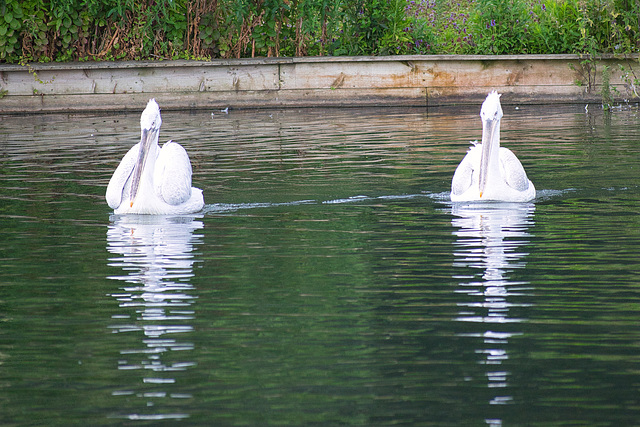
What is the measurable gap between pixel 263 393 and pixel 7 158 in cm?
854

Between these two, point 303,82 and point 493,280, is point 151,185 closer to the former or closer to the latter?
point 493,280

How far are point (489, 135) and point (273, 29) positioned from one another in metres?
10.2

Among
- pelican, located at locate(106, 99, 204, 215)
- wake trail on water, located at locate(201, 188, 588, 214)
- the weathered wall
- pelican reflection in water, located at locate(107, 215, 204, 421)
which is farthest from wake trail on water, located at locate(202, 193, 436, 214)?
the weathered wall

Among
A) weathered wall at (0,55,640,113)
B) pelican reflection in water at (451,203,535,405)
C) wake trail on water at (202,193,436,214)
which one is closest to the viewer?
pelican reflection in water at (451,203,535,405)

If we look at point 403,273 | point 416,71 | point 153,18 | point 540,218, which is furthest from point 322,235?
point 153,18

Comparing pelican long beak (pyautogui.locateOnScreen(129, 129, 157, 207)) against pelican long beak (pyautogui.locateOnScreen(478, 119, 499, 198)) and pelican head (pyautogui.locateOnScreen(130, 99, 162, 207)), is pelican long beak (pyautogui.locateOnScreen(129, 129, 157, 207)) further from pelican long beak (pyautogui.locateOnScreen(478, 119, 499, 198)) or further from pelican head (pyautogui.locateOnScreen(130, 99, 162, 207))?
pelican long beak (pyautogui.locateOnScreen(478, 119, 499, 198))

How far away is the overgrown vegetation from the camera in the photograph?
1755cm

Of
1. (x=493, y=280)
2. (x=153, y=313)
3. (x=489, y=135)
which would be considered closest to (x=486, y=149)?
(x=489, y=135)

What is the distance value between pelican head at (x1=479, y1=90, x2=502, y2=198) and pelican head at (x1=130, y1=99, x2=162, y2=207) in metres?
2.90

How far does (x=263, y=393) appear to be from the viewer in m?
3.98

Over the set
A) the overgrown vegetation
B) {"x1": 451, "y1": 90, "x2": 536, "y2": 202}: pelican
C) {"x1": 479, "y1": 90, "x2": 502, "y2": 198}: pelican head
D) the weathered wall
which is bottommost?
{"x1": 451, "y1": 90, "x2": 536, "y2": 202}: pelican

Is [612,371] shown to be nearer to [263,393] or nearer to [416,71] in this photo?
[263,393]

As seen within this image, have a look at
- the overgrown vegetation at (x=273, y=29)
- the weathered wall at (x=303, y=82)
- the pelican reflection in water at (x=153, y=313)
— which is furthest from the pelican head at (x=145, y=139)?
the overgrown vegetation at (x=273, y=29)

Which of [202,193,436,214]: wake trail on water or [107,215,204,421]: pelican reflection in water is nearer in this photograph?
[107,215,204,421]: pelican reflection in water
